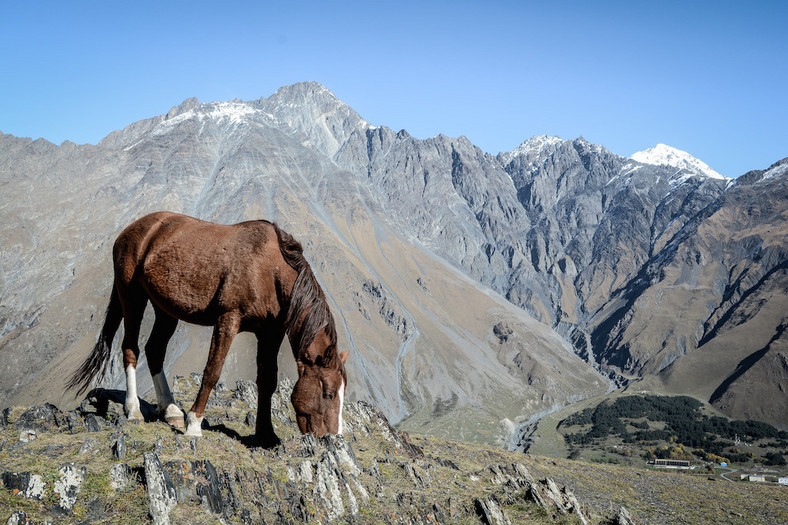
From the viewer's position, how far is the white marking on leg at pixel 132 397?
1276 centimetres

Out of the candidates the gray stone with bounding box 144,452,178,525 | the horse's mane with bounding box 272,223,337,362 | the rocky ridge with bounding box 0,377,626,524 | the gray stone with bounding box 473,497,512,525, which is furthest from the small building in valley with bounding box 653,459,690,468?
the gray stone with bounding box 144,452,178,525

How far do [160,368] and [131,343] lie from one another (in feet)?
3.58

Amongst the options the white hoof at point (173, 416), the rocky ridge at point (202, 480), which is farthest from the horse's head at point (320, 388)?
the white hoof at point (173, 416)

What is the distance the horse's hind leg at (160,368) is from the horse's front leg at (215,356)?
5.30 feet

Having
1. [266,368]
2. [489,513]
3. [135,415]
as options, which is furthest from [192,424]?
[489,513]

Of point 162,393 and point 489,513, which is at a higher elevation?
point 162,393

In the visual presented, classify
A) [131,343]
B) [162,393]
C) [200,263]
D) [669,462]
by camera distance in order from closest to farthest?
[200,263] < [131,343] < [162,393] < [669,462]

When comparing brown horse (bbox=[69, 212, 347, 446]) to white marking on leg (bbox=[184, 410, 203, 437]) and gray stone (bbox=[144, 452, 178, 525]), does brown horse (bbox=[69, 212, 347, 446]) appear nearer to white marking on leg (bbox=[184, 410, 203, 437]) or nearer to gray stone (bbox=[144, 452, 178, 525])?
white marking on leg (bbox=[184, 410, 203, 437])

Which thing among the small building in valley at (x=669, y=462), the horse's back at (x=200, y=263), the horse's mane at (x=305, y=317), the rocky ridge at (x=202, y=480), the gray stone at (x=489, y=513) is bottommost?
the small building in valley at (x=669, y=462)

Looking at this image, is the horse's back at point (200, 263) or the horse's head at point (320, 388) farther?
the horse's head at point (320, 388)

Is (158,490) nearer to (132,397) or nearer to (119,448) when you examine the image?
(119,448)

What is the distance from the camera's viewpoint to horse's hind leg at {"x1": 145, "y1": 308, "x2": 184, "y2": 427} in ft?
42.1

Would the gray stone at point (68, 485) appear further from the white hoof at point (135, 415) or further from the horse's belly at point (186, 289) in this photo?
the white hoof at point (135, 415)

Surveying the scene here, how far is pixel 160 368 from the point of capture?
13.4m
